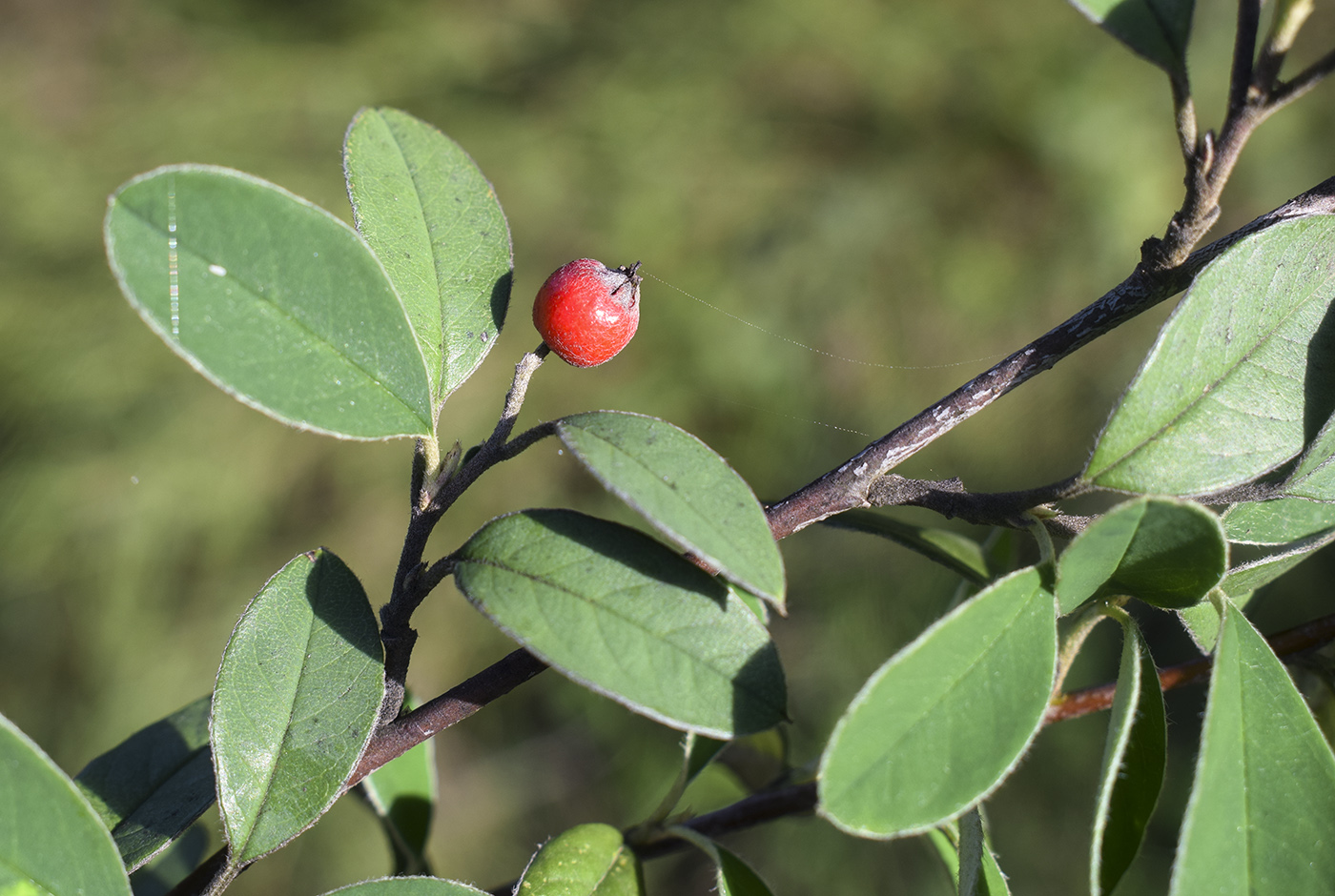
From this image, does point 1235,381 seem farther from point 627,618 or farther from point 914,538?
point 627,618

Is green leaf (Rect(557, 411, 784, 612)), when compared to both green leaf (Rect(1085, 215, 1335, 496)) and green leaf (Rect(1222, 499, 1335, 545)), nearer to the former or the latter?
green leaf (Rect(1085, 215, 1335, 496))

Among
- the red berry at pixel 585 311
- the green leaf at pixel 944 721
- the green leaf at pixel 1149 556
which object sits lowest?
the green leaf at pixel 944 721

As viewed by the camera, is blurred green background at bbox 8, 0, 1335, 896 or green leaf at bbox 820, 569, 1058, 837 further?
blurred green background at bbox 8, 0, 1335, 896

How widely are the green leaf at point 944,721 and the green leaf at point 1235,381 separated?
12cm

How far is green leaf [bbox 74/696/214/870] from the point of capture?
69 cm

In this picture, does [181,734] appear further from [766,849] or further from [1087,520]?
[766,849]

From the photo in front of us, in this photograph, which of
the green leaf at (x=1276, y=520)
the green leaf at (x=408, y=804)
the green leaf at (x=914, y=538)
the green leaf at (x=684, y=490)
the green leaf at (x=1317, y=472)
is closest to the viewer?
the green leaf at (x=684, y=490)

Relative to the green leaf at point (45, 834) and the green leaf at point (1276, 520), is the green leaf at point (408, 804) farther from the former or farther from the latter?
the green leaf at point (1276, 520)

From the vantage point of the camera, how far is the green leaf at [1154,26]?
56 cm

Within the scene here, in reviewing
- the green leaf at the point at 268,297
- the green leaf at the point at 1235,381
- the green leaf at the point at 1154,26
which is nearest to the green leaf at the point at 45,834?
the green leaf at the point at 268,297

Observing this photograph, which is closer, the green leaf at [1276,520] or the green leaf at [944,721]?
the green leaf at [944,721]

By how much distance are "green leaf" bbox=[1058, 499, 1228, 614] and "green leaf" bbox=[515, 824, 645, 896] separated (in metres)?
0.44

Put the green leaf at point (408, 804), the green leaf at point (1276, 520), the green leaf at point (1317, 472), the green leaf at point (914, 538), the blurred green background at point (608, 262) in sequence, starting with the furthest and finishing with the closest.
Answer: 1. the blurred green background at point (608, 262)
2. the green leaf at point (408, 804)
3. the green leaf at point (914, 538)
4. the green leaf at point (1276, 520)
5. the green leaf at point (1317, 472)

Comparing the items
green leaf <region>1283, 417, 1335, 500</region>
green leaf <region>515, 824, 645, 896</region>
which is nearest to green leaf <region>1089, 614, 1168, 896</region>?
green leaf <region>1283, 417, 1335, 500</region>
